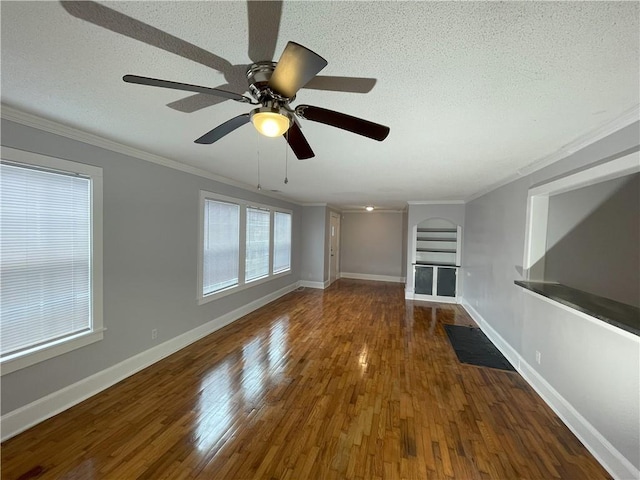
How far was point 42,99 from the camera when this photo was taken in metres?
1.76

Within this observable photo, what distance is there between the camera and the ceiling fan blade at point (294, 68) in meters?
0.94

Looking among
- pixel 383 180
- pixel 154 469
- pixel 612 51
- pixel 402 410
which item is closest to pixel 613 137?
pixel 612 51

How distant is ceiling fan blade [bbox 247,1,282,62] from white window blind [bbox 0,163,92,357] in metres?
2.15

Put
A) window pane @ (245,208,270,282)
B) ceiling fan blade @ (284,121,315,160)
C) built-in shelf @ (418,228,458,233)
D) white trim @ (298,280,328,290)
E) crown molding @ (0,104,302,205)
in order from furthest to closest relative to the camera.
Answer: white trim @ (298,280,328,290)
built-in shelf @ (418,228,458,233)
window pane @ (245,208,270,282)
crown molding @ (0,104,302,205)
ceiling fan blade @ (284,121,315,160)

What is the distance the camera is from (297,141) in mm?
1743

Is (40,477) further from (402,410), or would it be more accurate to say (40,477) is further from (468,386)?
(468,386)

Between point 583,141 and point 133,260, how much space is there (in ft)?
14.1

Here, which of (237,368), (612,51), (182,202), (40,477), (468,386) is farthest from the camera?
(182,202)

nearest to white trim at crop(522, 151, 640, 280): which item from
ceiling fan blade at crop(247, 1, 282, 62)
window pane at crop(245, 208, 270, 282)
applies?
ceiling fan blade at crop(247, 1, 282, 62)

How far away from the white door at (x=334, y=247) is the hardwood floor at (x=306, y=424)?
15.3 feet

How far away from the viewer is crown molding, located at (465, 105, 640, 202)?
66.7 inches

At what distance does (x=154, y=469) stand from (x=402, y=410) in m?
1.93

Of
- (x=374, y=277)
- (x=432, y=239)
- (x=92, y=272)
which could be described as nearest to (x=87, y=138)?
(x=92, y=272)

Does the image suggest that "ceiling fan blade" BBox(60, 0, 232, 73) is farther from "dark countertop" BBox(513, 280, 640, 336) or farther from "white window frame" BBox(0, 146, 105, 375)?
"dark countertop" BBox(513, 280, 640, 336)
